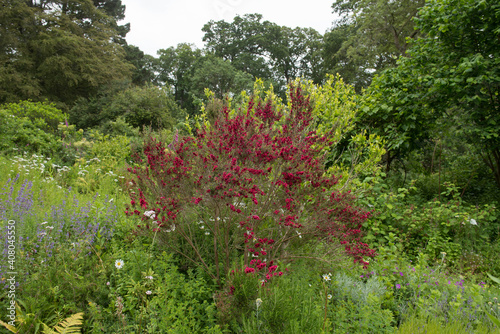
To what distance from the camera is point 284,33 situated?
29.6m

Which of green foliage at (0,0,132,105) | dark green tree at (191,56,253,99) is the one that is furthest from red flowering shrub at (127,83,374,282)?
dark green tree at (191,56,253,99)

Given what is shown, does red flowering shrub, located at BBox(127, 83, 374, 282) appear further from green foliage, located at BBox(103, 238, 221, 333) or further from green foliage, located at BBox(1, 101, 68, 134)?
green foliage, located at BBox(1, 101, 68, 134)

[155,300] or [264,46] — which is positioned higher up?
[264,46]

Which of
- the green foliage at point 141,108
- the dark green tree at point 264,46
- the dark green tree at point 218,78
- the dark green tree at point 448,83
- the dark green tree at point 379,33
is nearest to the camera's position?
the dark green tree at point 448,83

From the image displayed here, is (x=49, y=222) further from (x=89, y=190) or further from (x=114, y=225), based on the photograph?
(x=89, y=190)

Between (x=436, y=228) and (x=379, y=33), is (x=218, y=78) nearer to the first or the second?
(x=379, y=33)

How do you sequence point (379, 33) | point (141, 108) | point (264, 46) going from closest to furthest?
1. point (141, 108)
2. point (379, 33)
3. point (264, 46)

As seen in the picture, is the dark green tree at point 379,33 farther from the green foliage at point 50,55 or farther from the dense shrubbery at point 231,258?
the green foliage at point 50,55

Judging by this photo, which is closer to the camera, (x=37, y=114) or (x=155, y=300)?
(x=155, y=300)

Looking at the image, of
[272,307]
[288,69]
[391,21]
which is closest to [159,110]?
[391,21]

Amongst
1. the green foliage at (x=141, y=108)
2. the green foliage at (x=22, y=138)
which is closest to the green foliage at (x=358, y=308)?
the green foliage at (x=22, y=138)

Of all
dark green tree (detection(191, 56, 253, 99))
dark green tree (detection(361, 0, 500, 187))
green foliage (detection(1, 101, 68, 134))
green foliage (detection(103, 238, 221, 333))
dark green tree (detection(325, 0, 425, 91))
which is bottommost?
green foliage (detection(103, 238, 221, 333))

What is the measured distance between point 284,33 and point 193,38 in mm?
10780

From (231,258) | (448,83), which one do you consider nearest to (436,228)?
(448,83)
